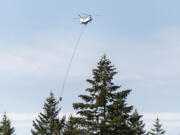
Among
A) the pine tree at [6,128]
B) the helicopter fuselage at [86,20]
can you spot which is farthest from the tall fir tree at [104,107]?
the pine tree at [6,128]

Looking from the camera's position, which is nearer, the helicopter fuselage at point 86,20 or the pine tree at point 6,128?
the helicopter fuselage at point 86,20

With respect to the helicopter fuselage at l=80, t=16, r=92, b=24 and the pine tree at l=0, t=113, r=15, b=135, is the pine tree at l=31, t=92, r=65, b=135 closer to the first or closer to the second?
the pine tree at l=0, t=113, r=15, b=135

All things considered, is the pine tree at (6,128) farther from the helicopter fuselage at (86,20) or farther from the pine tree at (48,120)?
the helicopter fuselage at (86,20)

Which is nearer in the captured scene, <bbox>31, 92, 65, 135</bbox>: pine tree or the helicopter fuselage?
the helicopter fuselage

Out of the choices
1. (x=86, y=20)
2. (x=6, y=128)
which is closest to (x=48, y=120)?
(x=6, y=128)

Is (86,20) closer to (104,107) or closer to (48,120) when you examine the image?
(104,107)

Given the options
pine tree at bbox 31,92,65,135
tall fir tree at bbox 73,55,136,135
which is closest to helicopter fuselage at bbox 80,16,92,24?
tall fir tree at bbox 73,55,136,135

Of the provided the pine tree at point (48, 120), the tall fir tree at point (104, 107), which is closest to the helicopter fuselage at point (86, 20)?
the tall fir tree at point (104, 107)

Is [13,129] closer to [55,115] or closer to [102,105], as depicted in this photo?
[55,115]

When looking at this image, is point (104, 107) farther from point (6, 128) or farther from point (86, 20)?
point (6, 128)

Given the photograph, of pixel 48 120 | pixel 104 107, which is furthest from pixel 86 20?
pixel 48 120

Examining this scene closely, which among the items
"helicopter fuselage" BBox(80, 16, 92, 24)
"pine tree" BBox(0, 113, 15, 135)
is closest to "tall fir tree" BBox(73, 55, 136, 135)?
"helicopter fuselage" BBox(80, 16, 92, 24)

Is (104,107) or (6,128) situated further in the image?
(6,128)

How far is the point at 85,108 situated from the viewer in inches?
1436
